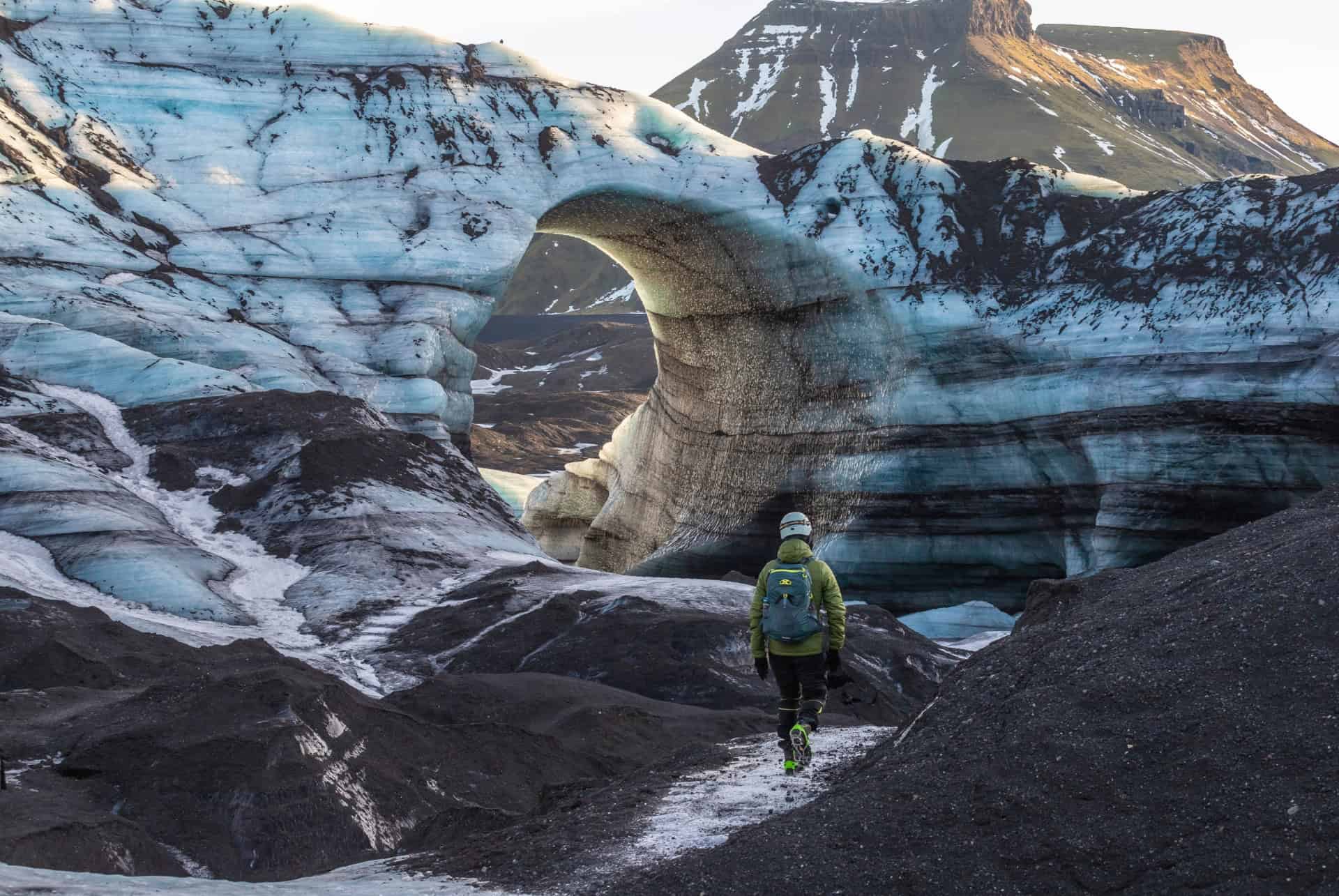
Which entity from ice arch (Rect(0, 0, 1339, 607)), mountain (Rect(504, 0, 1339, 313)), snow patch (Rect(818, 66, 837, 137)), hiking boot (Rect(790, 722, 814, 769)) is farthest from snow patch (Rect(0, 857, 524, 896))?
snow patch (Rect(818, 66, 837, 137))

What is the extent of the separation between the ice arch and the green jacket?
13070mm

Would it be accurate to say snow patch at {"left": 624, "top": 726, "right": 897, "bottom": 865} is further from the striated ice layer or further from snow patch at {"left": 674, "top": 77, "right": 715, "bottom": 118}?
snow patch at {"left": 674, "top": 77, "right": 715, "bottom": 118}

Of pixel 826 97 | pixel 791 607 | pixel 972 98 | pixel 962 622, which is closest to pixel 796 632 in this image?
pixel 791 607

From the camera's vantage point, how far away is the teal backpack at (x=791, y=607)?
23.8 feet

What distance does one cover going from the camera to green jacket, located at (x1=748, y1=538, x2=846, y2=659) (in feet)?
24.0

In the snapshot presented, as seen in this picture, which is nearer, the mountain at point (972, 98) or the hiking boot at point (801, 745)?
the hiking boot at point (801, 745)

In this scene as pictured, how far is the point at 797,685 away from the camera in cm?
739

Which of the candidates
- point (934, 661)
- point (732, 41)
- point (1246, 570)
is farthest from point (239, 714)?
point (732, 41)

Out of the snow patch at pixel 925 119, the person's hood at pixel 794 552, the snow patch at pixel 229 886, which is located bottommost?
the snow patch at pixel 229 886

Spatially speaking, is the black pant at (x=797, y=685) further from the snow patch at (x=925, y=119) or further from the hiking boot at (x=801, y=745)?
the snow patch at (x=925, y=119)

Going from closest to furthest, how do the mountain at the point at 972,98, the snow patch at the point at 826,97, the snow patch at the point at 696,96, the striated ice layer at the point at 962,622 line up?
the striated ice layer at the point at 962,622
the mountain at the point at 972,98
the snow patch at the point at 826,97
the snow patch at the point at 696,96

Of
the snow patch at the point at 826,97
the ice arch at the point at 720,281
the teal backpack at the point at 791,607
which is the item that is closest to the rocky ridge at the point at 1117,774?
the teal backpack at the point at 791,607

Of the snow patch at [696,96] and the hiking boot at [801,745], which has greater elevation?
the snow patch at [696,96]

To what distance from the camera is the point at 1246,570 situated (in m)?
6.93
